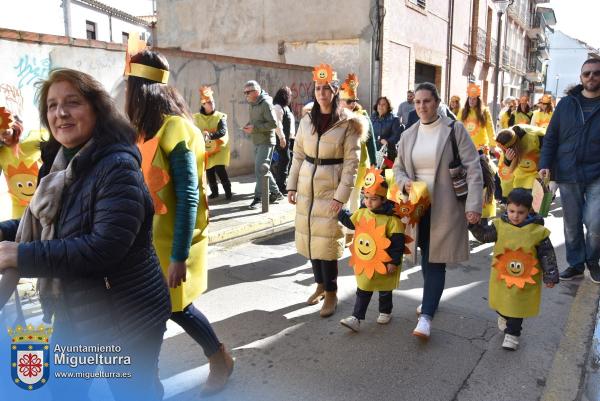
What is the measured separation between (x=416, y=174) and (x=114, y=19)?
112 ft

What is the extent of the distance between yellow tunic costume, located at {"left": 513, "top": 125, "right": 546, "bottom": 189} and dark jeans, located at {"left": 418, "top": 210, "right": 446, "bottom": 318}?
7.53ft

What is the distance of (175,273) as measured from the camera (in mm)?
2439

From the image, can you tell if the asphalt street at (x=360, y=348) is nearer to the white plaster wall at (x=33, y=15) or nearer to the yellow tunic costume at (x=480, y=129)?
the yellow tunic costume at (x=480, y=129)

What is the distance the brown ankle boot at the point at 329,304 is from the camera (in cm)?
405

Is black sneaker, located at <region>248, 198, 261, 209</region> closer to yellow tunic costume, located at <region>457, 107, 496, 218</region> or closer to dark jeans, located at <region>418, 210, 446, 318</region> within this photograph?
yellow tunic costume, located at <region>457, 107, 496, 218</region>

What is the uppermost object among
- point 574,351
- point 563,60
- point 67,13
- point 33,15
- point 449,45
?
point 563,60

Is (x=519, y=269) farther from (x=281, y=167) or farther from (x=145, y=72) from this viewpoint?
(x=281, y=167)

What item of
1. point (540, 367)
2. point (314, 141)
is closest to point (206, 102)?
point (314, 141)

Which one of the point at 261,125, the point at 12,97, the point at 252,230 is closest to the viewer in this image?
the point at 12,97

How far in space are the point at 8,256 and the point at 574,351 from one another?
3528mm

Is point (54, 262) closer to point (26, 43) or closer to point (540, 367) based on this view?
point (540, 367)

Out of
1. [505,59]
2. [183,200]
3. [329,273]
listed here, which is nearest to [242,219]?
[329,273]

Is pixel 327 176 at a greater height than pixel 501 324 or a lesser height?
greater

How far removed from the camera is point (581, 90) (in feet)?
15.5
